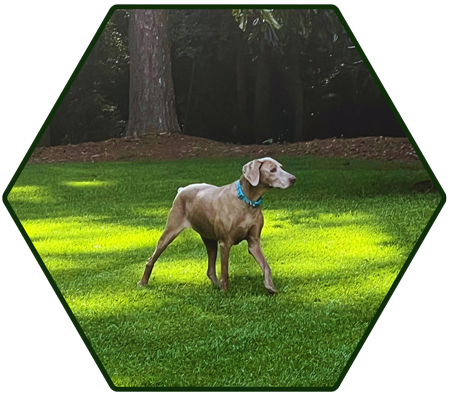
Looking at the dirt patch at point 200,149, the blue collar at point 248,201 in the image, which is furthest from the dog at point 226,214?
the dirt patch at point 200,149

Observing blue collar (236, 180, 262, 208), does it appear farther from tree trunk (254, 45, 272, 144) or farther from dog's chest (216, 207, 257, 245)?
tree trunk (254, 45, 272, 144)

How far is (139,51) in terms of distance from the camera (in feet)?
23.4

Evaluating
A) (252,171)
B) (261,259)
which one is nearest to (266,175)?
(252,171)

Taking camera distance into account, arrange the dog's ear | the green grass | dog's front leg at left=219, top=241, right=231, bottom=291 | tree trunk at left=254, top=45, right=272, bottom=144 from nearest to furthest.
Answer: the green grass < the dog's ear < dog's front leg at left=219, top=241, right=231, bottom=291 < tree trunk at left=254, top=45, right=272, bottom=144

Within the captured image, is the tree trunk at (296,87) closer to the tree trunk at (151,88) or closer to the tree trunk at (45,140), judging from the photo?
the tree trunk at (151,88)

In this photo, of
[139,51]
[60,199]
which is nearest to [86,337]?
[60,199]

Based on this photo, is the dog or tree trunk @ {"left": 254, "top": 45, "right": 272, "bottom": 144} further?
tree trunk @ {"left": 254, "top": 45, "right": 272, "bottom": 144}

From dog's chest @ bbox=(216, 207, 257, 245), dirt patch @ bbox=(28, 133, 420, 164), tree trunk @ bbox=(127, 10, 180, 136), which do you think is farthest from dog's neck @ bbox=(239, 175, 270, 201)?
tree trunk @ bbox=(127, 10, 180, 136)

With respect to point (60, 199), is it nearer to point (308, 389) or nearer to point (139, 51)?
point (139, 51)

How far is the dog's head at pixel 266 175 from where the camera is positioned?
6.63 meters

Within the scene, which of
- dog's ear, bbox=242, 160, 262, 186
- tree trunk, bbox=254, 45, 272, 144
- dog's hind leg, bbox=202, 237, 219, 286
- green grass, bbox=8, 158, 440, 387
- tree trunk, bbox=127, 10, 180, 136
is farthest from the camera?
tree trunk, bbox=127, 10, 180, 136

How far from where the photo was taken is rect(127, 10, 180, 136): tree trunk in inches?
280

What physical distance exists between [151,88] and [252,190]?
110cm

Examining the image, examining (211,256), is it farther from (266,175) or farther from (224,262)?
(266,175)
